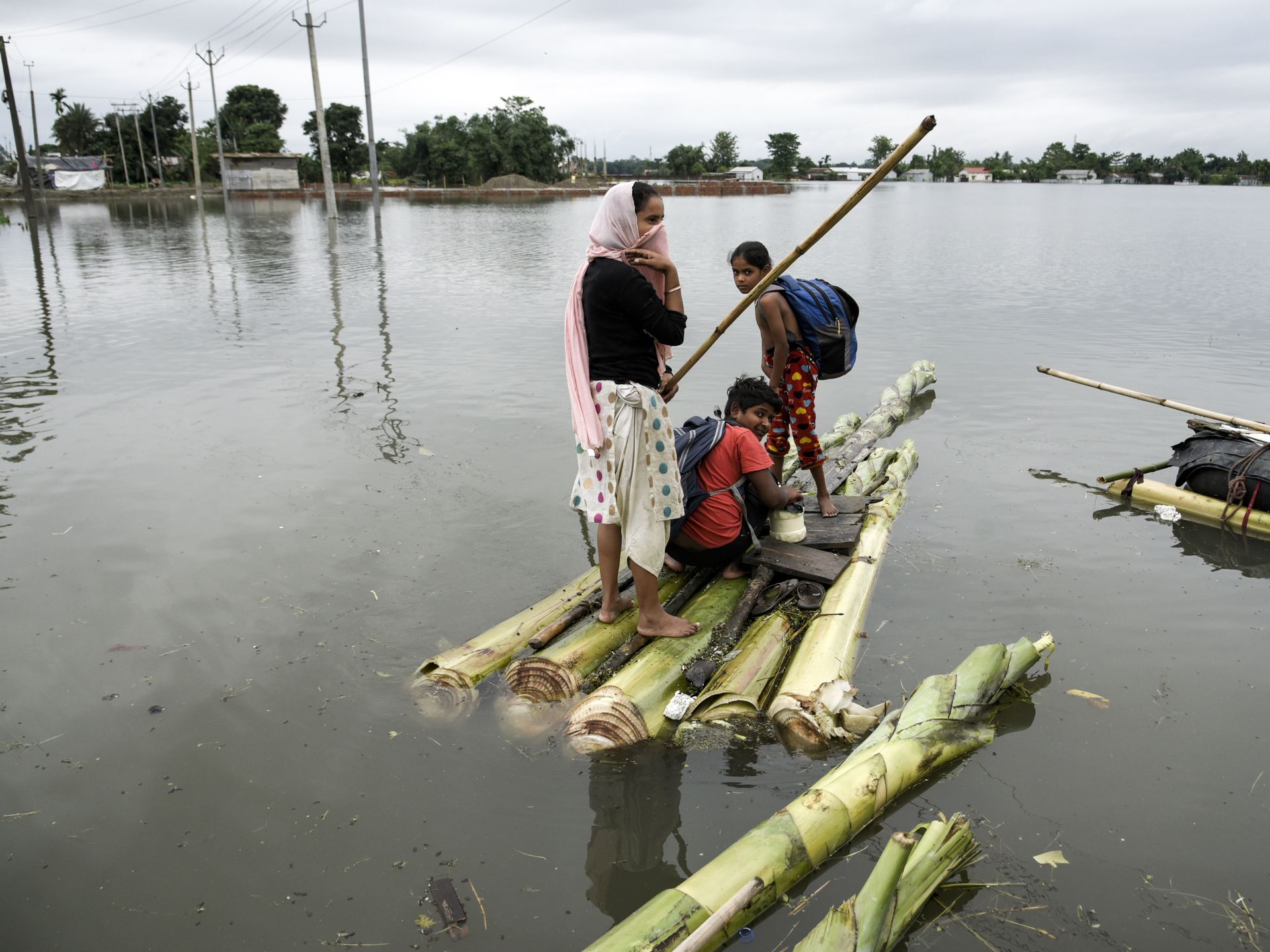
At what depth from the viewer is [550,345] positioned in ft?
39.3

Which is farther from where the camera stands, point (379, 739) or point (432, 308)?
point (432, 308)

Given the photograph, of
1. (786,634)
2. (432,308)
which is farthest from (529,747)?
(432,308)

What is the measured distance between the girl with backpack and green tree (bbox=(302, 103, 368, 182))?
227 ft

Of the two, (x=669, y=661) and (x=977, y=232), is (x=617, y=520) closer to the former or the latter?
(x=669, y=661)

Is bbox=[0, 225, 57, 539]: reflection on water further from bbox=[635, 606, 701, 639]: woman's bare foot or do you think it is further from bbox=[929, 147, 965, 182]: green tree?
bbox=[929, 147, 965, 182]: green tree

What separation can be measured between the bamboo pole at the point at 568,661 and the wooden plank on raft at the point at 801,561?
33.7 inches

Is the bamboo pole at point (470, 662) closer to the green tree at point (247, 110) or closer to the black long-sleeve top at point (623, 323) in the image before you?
the black long-sleeve top at point (623, 323)

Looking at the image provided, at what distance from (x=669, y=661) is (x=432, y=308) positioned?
1216 centimetres

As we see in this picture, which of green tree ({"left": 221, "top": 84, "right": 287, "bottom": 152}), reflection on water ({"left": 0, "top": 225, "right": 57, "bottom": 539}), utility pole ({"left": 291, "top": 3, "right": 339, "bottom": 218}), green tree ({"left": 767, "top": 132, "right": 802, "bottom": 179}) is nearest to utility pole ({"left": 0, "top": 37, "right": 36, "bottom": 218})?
utility pole ({"left": 291, "top": 3, "right": 339, "bottom": 218})

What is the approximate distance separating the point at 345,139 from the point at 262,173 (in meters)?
16.2

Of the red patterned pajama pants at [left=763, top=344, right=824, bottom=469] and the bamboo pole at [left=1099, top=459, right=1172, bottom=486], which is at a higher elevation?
the red patterned pajama pants at [left=763, top=344, right=824, bottom=469]

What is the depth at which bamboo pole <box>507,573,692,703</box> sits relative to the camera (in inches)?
150

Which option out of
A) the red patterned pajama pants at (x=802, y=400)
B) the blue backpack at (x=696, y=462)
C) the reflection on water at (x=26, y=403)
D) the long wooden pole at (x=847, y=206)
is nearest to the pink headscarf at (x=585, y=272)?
the long wooden pole at (x=847, y=206)

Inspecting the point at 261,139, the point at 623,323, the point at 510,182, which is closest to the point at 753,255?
the point at 623,323
